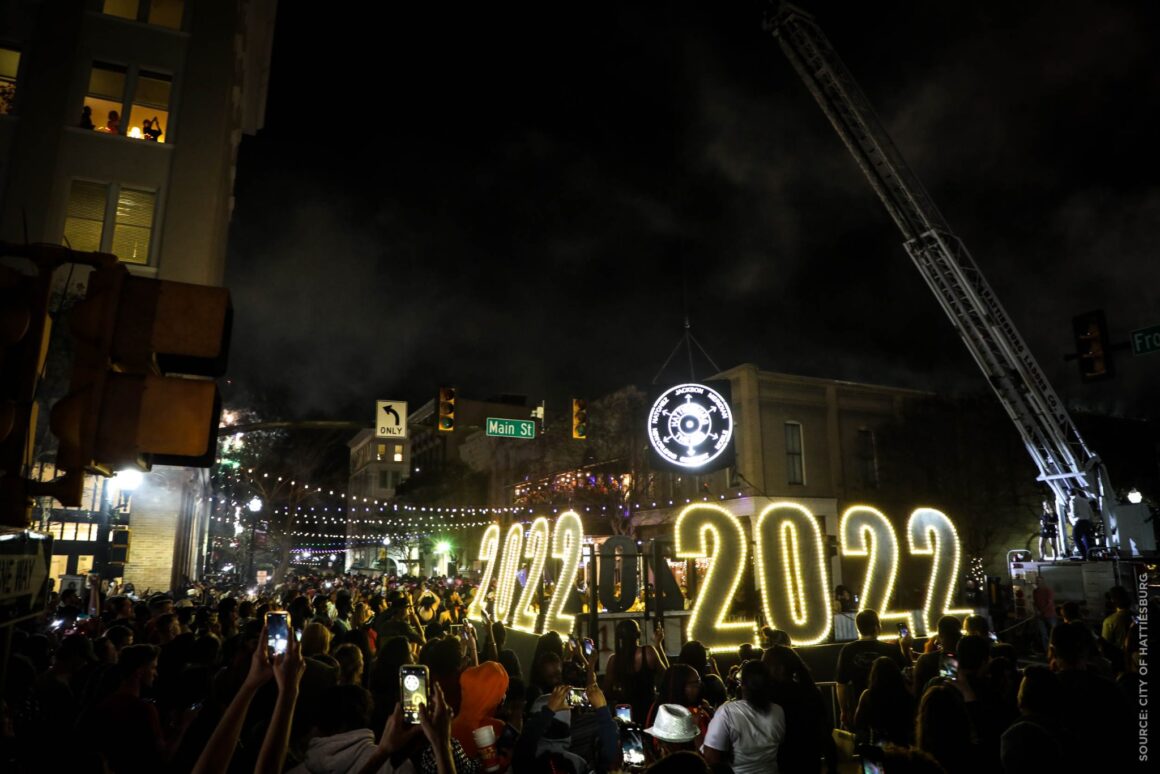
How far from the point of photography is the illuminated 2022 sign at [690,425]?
44.2ft

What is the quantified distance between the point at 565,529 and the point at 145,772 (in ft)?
29.5

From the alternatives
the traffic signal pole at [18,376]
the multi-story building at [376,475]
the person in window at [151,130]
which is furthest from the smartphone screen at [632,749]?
the multi-story building at [376,475]

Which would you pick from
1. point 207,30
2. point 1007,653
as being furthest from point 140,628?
point 207,30

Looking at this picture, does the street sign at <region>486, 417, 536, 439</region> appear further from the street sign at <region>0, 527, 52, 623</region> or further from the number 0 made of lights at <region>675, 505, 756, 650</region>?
the street sign at <region>0, 527, 52, 623</region>

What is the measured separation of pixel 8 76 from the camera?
2234 centimetres

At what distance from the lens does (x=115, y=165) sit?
22688 mm

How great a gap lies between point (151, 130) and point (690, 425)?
2038 cm

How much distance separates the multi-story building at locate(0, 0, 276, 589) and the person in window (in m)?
0.04

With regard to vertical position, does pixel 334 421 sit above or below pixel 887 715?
above

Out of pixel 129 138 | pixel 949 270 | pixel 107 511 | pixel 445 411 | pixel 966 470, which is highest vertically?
pixel 129 138

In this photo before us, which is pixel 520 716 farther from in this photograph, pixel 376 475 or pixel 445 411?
→ pixel 376 475

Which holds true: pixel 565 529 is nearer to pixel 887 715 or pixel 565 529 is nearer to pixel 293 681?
pixel 887 715

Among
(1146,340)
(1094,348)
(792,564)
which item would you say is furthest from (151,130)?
(1146,340)

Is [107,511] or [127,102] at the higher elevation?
[127,102]
